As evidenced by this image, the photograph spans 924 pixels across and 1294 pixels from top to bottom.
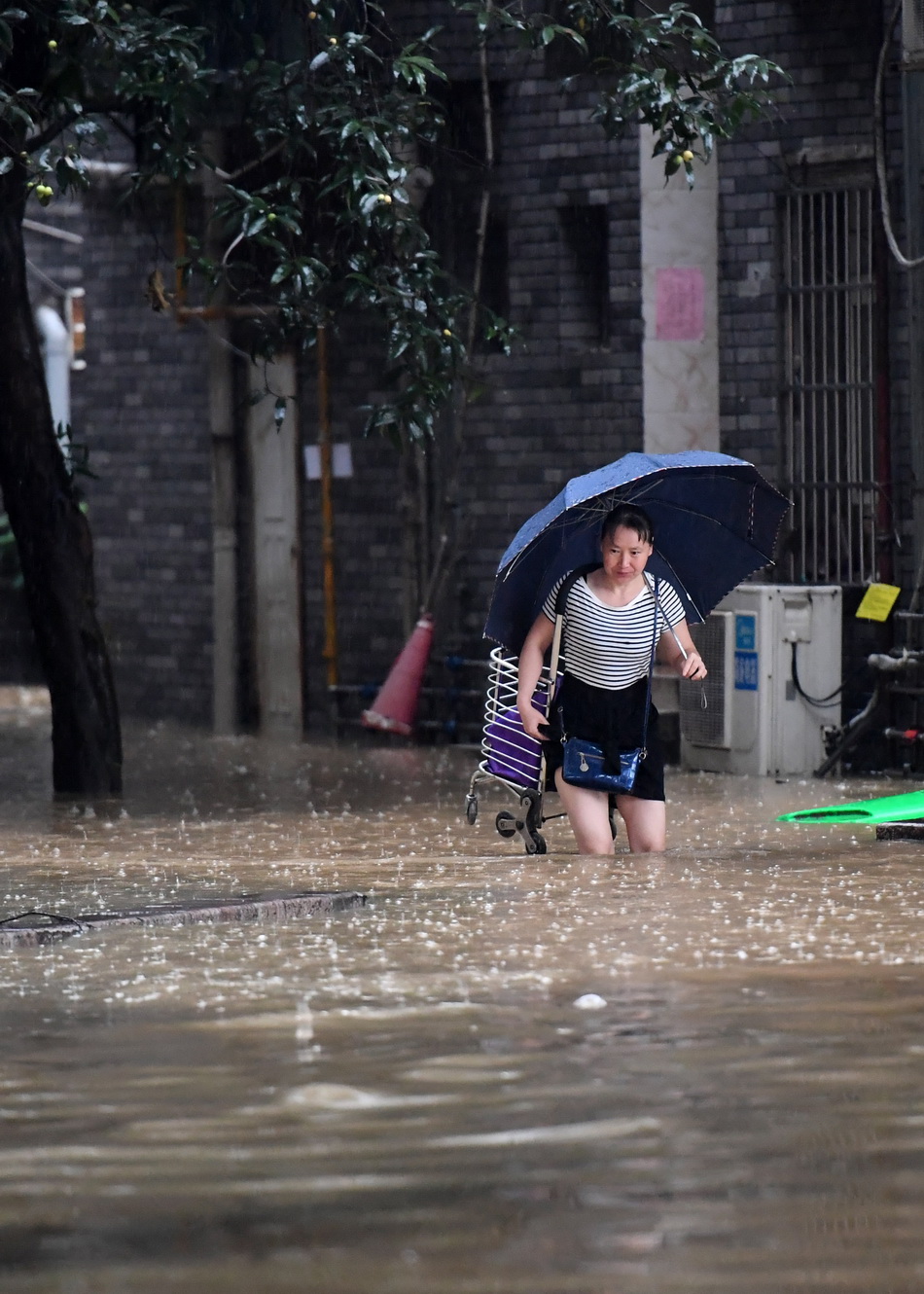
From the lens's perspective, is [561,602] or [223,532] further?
[223,532]

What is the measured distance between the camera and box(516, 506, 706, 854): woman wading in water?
864cm

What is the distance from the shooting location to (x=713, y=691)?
13.9m

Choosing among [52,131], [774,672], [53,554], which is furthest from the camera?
[774,672]

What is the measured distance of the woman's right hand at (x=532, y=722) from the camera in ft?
28.3

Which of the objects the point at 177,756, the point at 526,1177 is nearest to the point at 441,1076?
the point at 526,1177

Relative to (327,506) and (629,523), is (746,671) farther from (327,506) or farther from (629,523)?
(629,523)

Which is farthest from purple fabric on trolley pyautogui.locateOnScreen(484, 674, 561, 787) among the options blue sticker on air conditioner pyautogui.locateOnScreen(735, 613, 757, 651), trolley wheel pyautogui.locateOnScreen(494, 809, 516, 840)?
blue sticker on air conditioner pyautogui.locateOnScreen(735, 613, 757, 651)

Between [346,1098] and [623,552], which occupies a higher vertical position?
[623,552]

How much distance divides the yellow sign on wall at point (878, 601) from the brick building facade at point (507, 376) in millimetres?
143

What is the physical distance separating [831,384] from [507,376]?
99.3 inches

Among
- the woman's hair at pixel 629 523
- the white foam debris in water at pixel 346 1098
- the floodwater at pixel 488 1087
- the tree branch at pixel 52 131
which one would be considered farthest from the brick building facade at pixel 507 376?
the white foam debris in water at pixel 346 1098

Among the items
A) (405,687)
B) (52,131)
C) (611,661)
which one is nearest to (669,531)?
(611,661)

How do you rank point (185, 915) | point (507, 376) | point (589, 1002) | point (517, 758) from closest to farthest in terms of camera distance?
point (589, 1002) → point (185, 915) → point (517, 758) → point (507, 376)

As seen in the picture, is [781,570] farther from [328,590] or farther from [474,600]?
[328,590]
